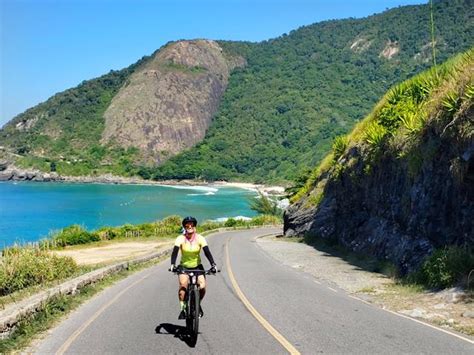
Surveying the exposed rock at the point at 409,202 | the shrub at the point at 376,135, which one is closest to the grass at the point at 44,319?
the exposed rock at the point at 409,202

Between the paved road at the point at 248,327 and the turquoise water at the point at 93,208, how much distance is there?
227 feet

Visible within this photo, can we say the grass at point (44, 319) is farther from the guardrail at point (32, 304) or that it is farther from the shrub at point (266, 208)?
the shrub at point (266, 208)

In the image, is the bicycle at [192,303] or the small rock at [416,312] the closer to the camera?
the bicycle at [192,303]

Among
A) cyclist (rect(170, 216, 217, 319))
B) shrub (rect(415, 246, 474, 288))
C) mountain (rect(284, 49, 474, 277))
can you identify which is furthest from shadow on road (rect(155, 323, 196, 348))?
mountain (rect(284, 49, 474, 277))

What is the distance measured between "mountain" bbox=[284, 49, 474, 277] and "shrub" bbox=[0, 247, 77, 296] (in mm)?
12336

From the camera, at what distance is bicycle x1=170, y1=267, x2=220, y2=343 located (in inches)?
325

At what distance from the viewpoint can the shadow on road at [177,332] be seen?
8229mm

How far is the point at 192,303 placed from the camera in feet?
27.5

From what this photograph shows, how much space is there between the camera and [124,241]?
58156mm

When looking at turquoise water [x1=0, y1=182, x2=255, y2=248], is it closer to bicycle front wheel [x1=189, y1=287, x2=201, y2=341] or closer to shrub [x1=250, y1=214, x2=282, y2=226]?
shrub [x1=250, y1=214, x2=282, y2=226]

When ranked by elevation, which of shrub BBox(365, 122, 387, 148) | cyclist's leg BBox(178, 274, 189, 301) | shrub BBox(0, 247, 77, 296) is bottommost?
shrub BBox(0, 247, 77, 296)

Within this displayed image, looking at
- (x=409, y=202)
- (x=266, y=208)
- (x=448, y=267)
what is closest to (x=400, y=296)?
(x=448, y=267)

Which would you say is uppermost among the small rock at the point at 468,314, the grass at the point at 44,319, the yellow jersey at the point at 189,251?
the yellow jersey at the point at 189,251

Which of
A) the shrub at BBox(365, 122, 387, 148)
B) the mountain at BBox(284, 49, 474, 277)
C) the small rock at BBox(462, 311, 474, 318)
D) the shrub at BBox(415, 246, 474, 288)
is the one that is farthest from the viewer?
the shrub at BBox(365, 122, 387, 148)
